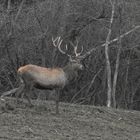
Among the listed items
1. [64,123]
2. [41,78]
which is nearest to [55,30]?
[41,78]

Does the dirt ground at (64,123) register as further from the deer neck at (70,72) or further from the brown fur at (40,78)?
the deer neck at (70,72)

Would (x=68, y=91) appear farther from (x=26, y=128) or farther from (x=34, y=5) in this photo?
(x=26, y=128)

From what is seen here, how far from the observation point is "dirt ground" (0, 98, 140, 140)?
41.5ft

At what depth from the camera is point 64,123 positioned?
14.4m

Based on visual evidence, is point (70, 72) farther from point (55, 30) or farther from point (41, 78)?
point (55, 30)

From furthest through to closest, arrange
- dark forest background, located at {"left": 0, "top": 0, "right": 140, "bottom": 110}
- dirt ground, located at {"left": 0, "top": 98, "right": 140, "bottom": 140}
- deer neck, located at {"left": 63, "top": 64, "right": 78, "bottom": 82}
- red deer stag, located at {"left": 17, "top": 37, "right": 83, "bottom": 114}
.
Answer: dark forest background, located at {"left": 0, "top": 0, "right": 140, "bottom": 110} < deer neck, located at {"left": 63, "top": 64, "right": 78, "bottom": 82} < red deer stag, located at {"left": 17, "top": 37, "right": 83, "bottom": 114} < dirt ground, located at {"left": 0, "top": 98, "right": 140, "bottom": 140}

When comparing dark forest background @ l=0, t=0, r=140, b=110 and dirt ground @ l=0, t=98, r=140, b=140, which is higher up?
dark forest background @ l=0, t=0, r=140, b=110

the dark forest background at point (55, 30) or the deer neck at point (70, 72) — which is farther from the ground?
the dark forest background at point (55, 30)

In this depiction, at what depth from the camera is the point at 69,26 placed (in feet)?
84.8

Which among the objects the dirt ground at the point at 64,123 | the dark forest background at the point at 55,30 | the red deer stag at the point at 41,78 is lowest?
the dirt ground at the point at 64,123

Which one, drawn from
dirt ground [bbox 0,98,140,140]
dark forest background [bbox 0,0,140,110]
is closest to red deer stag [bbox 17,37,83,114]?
dirt ground [bbox 0,98,140,140]

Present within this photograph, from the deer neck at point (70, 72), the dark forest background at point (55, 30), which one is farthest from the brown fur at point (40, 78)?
the dark forest background at point (55, 30)

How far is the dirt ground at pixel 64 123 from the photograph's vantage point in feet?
41.5

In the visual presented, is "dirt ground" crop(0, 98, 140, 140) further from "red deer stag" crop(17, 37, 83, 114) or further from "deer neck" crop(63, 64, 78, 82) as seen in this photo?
"deer neck" crop(63, 64, 78, 82)
